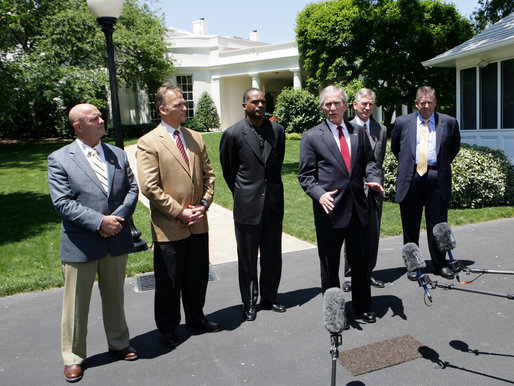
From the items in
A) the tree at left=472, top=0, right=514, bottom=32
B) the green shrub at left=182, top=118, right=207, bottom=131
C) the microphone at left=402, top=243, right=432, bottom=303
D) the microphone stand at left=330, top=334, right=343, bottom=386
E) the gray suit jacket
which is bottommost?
the microphone stand at left=330, top=334, right=343, bottom=386

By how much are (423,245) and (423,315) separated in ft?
8.98

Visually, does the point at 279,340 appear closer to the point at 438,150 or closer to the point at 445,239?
the point at 445,239

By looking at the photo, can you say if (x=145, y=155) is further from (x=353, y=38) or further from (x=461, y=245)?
(x=353, y=38)

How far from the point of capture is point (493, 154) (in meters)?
10.4

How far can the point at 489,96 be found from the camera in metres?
11.9

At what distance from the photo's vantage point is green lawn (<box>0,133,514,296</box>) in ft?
19.9

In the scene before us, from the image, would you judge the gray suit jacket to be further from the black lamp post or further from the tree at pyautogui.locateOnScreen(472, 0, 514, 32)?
the tree at pyautogui.locateOnScreen(472, 0, 514, 32)

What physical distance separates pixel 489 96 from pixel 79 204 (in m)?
11.7

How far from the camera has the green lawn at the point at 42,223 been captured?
606 centimetres

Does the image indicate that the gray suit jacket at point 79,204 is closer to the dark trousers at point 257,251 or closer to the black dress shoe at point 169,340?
the black dress shoe at point 169,340

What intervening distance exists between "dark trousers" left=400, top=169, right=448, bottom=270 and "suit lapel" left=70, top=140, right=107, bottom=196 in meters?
3.86

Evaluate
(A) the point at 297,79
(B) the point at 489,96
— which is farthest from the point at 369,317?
(A) the point at 297,79

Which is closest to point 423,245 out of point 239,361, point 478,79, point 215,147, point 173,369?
point 239,361

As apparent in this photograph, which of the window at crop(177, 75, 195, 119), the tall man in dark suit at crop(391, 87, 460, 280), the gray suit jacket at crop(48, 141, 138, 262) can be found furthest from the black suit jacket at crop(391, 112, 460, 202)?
the window at crop(177, 75, 195, 119)
